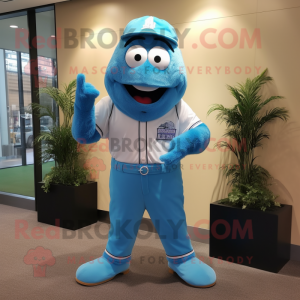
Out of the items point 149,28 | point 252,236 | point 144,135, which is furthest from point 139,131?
point 252,236

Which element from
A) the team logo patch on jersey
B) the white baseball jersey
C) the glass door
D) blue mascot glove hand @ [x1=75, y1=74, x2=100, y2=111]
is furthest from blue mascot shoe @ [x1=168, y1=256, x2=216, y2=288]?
the glass door

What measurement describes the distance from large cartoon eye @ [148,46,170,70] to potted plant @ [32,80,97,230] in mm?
1854

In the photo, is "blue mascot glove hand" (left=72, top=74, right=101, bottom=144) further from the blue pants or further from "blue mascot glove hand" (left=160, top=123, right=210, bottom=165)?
"blue mascot glove hand" (left=160, top=123, right=210, bottom=165)

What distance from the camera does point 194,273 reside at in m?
2.52

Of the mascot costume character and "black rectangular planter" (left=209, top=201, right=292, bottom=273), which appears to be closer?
the mascot costume character

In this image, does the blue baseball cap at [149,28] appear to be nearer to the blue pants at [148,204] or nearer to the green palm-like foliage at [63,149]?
the blue pants at [148,204]

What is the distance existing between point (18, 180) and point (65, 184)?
1529 millimetres

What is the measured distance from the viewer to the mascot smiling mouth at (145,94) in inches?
91.7

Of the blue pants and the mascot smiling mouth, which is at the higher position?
the mascot smiling mouth

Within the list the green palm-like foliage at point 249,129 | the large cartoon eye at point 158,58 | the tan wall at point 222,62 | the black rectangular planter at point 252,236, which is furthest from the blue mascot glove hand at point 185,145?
the tan wall at point 222,62

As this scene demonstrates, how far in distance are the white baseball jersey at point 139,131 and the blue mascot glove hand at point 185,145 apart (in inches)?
7.2

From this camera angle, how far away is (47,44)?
4.44 m

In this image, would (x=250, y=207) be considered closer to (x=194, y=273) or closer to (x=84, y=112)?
(x=194, y=273)

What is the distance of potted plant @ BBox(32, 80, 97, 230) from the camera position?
3887 millimetres
